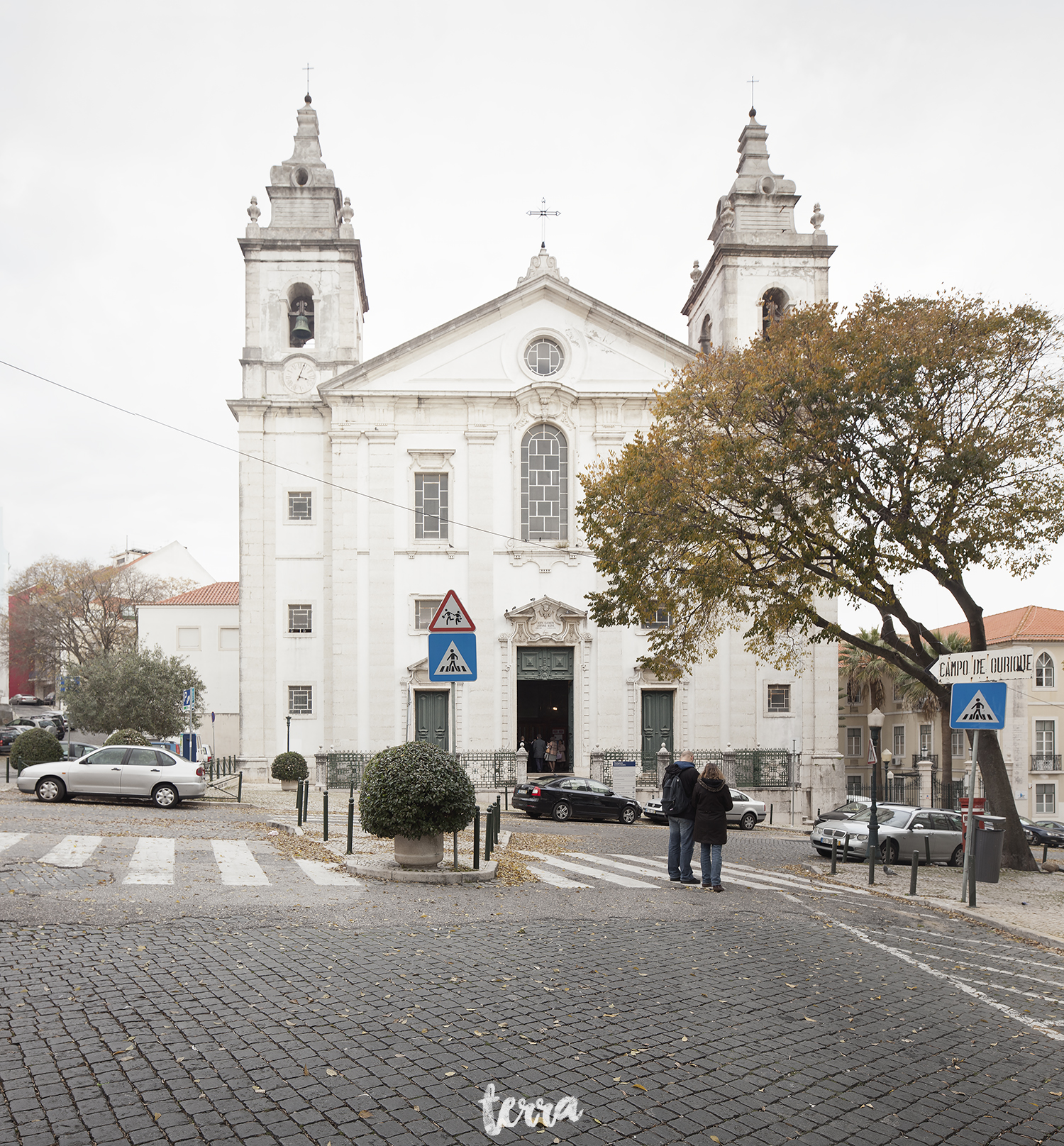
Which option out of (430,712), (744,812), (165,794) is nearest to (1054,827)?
(744,812)

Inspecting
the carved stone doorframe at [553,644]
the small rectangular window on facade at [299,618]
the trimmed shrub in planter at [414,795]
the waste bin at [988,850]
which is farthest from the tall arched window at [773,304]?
the trimmed shrub in planter at [414,795]

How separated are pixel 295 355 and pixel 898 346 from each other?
24.6 meters

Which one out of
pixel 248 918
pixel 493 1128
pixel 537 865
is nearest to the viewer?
pixel 493 1128

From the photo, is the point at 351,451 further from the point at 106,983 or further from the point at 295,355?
the point at 106,983

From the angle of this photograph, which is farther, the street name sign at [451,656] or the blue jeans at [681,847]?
the blue jeans at [681,847]

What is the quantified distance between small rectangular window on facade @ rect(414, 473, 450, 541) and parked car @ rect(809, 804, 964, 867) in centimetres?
1953

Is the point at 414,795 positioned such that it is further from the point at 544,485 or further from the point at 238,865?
the point at 544,485

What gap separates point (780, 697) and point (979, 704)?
23697mm

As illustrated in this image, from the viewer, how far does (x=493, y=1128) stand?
15.1ft

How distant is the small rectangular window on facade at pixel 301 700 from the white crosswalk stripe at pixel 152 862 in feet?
63.5

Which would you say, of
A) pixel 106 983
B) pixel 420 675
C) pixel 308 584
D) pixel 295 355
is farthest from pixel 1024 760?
pixel 106 983

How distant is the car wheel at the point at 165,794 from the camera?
866 inches

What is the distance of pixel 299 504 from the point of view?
3653 cm

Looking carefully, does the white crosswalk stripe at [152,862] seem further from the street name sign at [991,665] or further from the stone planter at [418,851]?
the street name sign at [991,665]
